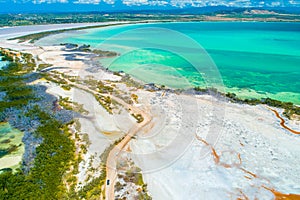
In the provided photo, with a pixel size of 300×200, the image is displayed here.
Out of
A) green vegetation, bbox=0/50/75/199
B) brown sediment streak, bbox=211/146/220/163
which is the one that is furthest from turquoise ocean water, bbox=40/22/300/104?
green vegetation, bbox=0/50/75/199

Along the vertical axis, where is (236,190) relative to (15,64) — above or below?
below

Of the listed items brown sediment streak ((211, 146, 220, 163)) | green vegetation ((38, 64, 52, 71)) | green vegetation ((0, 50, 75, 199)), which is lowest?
brown sediment streak ((211, 146, 220, 163))

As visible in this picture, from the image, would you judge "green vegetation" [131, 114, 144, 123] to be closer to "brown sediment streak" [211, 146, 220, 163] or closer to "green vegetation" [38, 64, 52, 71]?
A: "brown sediment streak" [211, 146, 220, 163]

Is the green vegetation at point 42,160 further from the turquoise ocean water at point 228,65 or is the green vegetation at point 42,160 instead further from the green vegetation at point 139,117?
the turquoise ocean water at point 228,65

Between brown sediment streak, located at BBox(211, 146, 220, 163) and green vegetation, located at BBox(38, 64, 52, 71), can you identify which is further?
green vegetation, located at BBox(38, 64, 52, 71)

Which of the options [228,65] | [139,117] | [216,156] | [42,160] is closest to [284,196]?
[216,156]

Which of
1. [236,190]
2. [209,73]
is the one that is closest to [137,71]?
[209,73]

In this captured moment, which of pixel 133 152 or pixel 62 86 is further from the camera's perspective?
pixel 62 86

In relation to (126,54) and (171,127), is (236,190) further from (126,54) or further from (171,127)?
(126,54)

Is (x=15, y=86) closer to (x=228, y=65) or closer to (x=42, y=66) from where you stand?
(x=42, y=66)
